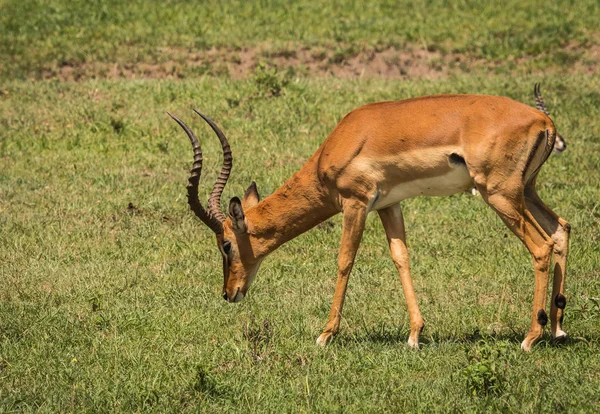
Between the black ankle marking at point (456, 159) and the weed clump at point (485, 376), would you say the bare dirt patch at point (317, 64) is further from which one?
the weed clump at point (485, 376)

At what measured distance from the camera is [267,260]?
330 inches

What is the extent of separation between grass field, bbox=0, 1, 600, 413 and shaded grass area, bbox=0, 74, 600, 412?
0.02 meters

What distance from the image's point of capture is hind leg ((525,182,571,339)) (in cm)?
630

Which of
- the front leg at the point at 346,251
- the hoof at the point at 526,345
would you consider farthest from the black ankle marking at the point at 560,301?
the front leg at the point at 346,251

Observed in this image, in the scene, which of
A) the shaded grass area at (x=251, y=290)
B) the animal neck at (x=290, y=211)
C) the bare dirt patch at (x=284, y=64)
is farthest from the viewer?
the bare dirt patch at (x=284, y=64)

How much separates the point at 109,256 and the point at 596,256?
397cm

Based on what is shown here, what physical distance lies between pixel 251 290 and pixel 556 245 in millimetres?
2363

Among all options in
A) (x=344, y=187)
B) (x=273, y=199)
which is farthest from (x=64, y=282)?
(x=344, y=187)

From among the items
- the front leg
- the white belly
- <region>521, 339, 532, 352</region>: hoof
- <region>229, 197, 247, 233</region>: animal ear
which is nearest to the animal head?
<region>229, 197, 247, 233</region>: animal ear

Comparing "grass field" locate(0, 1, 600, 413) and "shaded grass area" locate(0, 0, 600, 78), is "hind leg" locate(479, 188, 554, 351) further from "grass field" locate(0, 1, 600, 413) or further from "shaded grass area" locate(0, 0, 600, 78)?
"shaded grass area" locate(0, 0, 600, 78)

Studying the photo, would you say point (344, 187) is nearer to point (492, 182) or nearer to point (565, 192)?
point (492, 182)

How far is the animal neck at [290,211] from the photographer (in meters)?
6.71

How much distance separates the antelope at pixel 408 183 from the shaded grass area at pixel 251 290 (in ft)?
1.38

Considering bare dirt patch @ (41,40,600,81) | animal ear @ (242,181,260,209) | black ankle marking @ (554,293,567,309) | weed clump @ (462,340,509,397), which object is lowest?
bare dirt patch @ (41,40,600,81)
